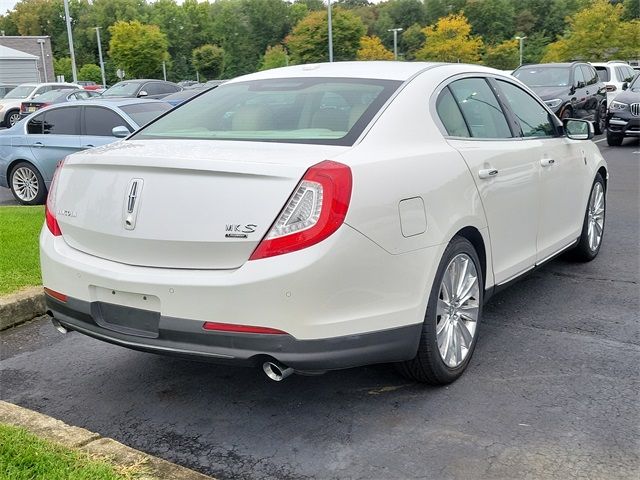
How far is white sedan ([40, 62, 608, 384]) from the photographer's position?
111 inches

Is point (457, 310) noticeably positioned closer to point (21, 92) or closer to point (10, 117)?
point (10, 117)

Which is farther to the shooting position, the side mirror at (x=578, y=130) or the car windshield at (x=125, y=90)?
the car windshield at (x=125, y=90)

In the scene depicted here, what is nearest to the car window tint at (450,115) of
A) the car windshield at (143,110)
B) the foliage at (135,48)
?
the car windshield at (143,110)

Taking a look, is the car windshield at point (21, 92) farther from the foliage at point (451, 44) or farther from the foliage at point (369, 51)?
the foliage at point (451, 44)

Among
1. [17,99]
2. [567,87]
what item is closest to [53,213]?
[567,87]

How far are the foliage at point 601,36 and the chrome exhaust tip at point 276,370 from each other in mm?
47186

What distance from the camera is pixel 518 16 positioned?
97500 millimetres

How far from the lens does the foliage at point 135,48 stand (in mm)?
61688

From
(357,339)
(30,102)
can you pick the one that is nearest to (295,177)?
(357,339)

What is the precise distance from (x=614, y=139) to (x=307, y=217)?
13.8 meters

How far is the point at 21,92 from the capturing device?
27.3m

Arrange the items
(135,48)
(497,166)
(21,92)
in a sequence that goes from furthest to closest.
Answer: (135,48), (21,92), (497,166)

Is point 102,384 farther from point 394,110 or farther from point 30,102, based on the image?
point 30,102

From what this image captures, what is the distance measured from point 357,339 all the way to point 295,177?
0.73 meters
